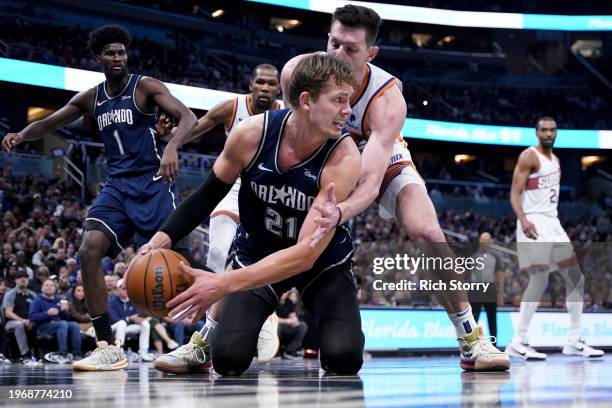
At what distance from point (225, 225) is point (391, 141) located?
2.15 meters

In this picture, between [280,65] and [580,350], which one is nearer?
[580,350]

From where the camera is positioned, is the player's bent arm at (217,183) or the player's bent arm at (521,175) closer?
the player's bent arm at (217,183)

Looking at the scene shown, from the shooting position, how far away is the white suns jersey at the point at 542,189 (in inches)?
330

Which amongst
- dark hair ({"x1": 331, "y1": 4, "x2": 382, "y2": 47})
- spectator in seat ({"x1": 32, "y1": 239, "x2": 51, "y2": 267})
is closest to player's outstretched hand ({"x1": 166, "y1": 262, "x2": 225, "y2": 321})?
dark hair ({"x1": 331, "y1": 4, "x2": 382, "y2": 47})

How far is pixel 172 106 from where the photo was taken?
583cm

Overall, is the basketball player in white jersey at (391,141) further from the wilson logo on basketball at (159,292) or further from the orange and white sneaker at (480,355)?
the wilson logo on basketball at (159,292)

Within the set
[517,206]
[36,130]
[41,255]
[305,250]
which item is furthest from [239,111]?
[41,255]

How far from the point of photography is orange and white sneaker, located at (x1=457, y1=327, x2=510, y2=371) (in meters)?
4.74

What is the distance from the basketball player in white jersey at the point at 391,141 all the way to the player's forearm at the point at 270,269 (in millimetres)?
1011

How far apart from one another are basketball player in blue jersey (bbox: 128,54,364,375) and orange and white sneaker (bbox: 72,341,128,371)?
1285 millimetres

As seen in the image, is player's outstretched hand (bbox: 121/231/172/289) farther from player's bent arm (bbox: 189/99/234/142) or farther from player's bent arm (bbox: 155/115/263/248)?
player's bent arm (bbox: 189/99/234/142)

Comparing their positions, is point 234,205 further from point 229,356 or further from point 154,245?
point 154,245

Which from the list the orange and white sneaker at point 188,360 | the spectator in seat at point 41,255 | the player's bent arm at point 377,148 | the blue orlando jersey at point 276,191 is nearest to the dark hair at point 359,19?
the player's bent arm at point 377,148

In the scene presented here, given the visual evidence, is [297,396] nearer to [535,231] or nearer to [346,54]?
[346,54]
